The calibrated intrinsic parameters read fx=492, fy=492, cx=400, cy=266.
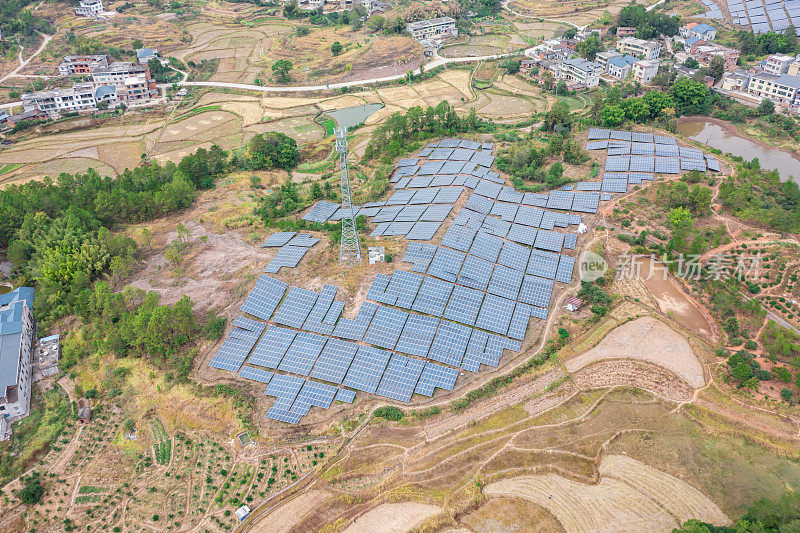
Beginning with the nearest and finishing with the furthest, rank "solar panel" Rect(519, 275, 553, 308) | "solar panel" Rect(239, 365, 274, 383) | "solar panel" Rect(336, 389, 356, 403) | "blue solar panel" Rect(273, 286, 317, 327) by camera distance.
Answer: "solar panel" Rect(336, 389, 356, 403) → "solar panel" Rect(239, 365, 274, 383) → "blue solar panel" Rect(273, 286, 317, 327) → "solar panel" Rect(519, 275, 553, 308)

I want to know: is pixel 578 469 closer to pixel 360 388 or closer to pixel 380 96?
pixel 360 388

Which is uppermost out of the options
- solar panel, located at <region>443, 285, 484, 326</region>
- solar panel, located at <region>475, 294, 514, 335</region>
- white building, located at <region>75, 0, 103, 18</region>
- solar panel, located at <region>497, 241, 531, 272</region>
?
white building, located at <region>75, 0, 103, 18</region>

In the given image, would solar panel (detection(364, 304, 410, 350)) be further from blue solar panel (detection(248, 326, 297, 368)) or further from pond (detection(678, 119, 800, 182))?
pond (detection(678, 119, 800, 182))

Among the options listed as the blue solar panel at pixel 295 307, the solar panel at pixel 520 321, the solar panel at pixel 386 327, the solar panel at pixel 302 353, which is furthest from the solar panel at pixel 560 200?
the solar panel at pixel 302 353

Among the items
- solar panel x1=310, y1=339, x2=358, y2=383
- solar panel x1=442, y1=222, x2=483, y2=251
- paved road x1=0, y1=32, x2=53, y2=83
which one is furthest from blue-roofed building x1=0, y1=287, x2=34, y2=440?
paved road x1=0, y1=32, x2=53, y2=83

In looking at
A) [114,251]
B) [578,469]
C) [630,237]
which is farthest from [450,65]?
[578,469]

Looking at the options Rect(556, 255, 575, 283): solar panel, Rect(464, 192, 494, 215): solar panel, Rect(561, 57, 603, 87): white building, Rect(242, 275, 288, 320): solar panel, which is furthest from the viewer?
Rect(561, 57, 603, 87): white building

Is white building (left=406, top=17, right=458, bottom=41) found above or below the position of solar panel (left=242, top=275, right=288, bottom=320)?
above
